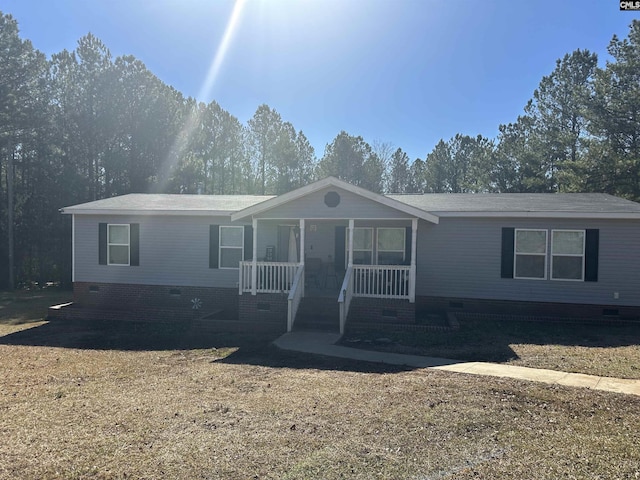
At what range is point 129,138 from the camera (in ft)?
86.6

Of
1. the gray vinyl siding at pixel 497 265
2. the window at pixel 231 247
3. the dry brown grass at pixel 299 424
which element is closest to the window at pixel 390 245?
the gray vinyl siding at pixel 497 265

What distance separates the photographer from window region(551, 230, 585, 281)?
11922mm

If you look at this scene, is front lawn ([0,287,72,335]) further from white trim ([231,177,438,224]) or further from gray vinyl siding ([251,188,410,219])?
gray vinyl siding ([251,188,410,219])

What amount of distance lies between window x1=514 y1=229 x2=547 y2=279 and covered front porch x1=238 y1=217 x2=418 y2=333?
9.16 ft

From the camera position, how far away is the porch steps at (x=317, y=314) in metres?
11.0

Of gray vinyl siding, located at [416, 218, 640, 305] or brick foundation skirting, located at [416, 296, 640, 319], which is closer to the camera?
gray vinyl siding, located at [416, 218, 640, 305]

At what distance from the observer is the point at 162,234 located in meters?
13.8

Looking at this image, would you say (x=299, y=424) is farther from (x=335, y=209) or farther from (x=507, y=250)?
(x=507, y=250)

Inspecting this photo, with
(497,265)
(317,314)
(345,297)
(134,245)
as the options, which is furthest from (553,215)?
(134,245)

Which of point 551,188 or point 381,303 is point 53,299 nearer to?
point 381,303

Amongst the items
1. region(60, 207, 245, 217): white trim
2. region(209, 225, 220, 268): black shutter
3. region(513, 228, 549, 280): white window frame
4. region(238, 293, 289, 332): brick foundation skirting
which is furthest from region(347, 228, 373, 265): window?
region(209, 225, 220, 268): black shutter

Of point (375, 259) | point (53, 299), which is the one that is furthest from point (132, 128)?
point (375, 259)

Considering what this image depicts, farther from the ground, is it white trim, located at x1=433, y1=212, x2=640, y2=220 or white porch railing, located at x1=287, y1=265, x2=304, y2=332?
white trim, located at x1=433, y1=212, x2=640, y2=220

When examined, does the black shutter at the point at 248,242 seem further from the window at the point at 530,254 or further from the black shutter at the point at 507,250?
the window at the point at 530,254
